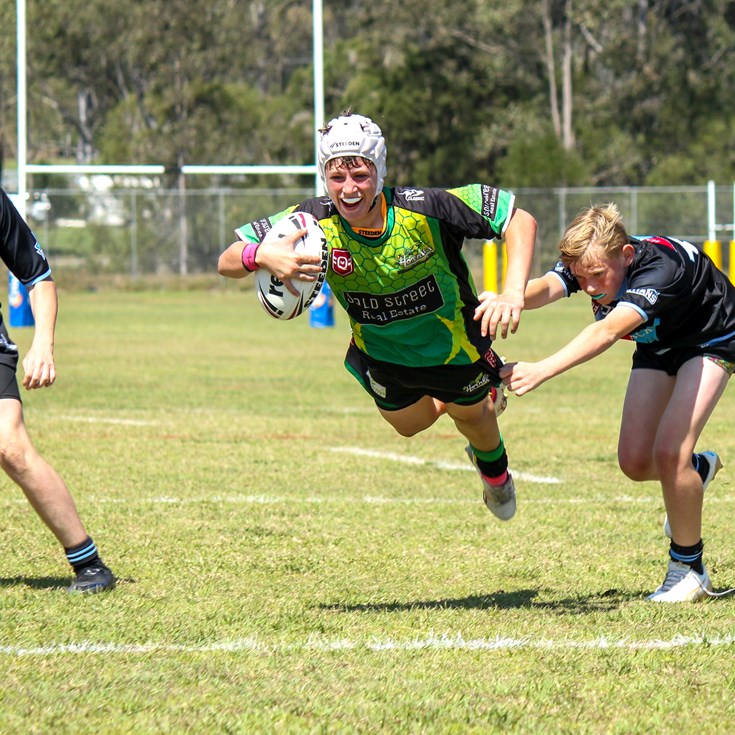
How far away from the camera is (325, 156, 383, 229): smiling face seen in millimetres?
5617

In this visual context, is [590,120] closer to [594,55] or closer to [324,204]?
[594,55]

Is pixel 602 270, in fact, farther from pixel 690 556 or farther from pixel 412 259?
pixel 690 556

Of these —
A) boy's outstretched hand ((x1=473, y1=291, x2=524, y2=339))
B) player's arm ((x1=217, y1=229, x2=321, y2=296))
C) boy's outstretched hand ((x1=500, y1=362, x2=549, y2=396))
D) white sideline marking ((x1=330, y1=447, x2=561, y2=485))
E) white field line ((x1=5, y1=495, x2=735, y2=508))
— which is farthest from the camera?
white sideline marking ((x1=330, y1=447, x2=561, y2=485))

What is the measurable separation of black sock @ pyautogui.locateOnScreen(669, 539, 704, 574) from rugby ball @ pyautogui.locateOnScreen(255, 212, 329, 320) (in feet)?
6.20

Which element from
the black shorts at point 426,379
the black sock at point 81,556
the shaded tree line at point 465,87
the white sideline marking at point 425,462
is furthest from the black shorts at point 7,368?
the shaded tree line at point 465,87

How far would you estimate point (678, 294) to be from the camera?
5.51 meters

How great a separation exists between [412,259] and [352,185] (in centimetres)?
51

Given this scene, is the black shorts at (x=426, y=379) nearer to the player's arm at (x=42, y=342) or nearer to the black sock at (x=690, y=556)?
the black sock at (x=690, y=556)

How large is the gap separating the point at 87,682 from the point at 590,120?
42859 mm

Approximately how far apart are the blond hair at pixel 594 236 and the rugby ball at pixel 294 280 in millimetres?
997

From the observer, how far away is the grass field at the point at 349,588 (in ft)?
13.1

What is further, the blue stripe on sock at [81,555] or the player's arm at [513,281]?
the blue stripe on sock at [81,555]

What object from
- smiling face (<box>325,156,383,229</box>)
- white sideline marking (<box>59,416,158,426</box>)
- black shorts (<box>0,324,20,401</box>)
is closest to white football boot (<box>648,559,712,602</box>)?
smiling face (<box>325,156,383,229</box>)

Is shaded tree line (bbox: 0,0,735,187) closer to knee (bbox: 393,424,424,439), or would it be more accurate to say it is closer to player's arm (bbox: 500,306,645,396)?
knee (bbox: 393,424,424,439)
